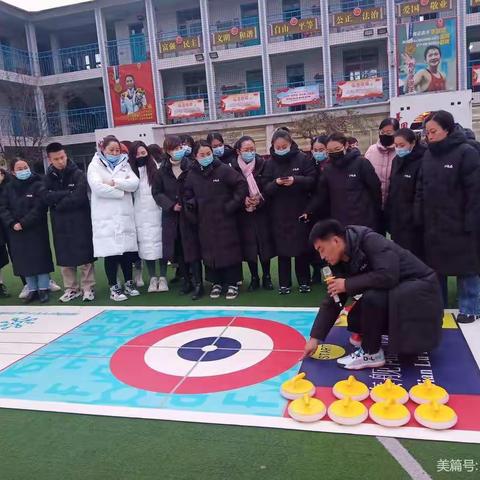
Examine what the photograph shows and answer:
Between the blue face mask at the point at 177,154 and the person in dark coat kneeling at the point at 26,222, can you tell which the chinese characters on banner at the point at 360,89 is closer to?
the blue face mask at the point at 177,154

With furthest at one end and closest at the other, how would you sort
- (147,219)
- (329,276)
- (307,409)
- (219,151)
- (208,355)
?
(147,219)
(219,151)
(208,355)
(329,276)
(307,409)

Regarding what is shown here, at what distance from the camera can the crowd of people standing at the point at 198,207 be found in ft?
16.3

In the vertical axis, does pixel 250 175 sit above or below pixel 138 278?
above

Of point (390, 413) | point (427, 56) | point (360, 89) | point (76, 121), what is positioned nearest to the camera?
point (390, 413)

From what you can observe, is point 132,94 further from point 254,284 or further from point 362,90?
point 254,284

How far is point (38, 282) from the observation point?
6.01 m

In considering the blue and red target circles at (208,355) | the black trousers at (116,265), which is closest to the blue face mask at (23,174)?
the black trousers at (116,265)

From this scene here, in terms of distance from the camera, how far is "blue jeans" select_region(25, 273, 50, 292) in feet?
19.6

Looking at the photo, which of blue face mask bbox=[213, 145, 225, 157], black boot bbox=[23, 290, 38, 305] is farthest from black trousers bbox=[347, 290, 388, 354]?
black boot bbox=[23, 290, 38, 305]

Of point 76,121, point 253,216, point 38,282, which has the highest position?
point 76,121

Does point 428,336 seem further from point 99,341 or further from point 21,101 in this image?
point 21,101

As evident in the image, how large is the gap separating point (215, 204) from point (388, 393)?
294cm

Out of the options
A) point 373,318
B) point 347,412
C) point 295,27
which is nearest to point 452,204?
point 373,318

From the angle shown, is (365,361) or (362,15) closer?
(365,361)
